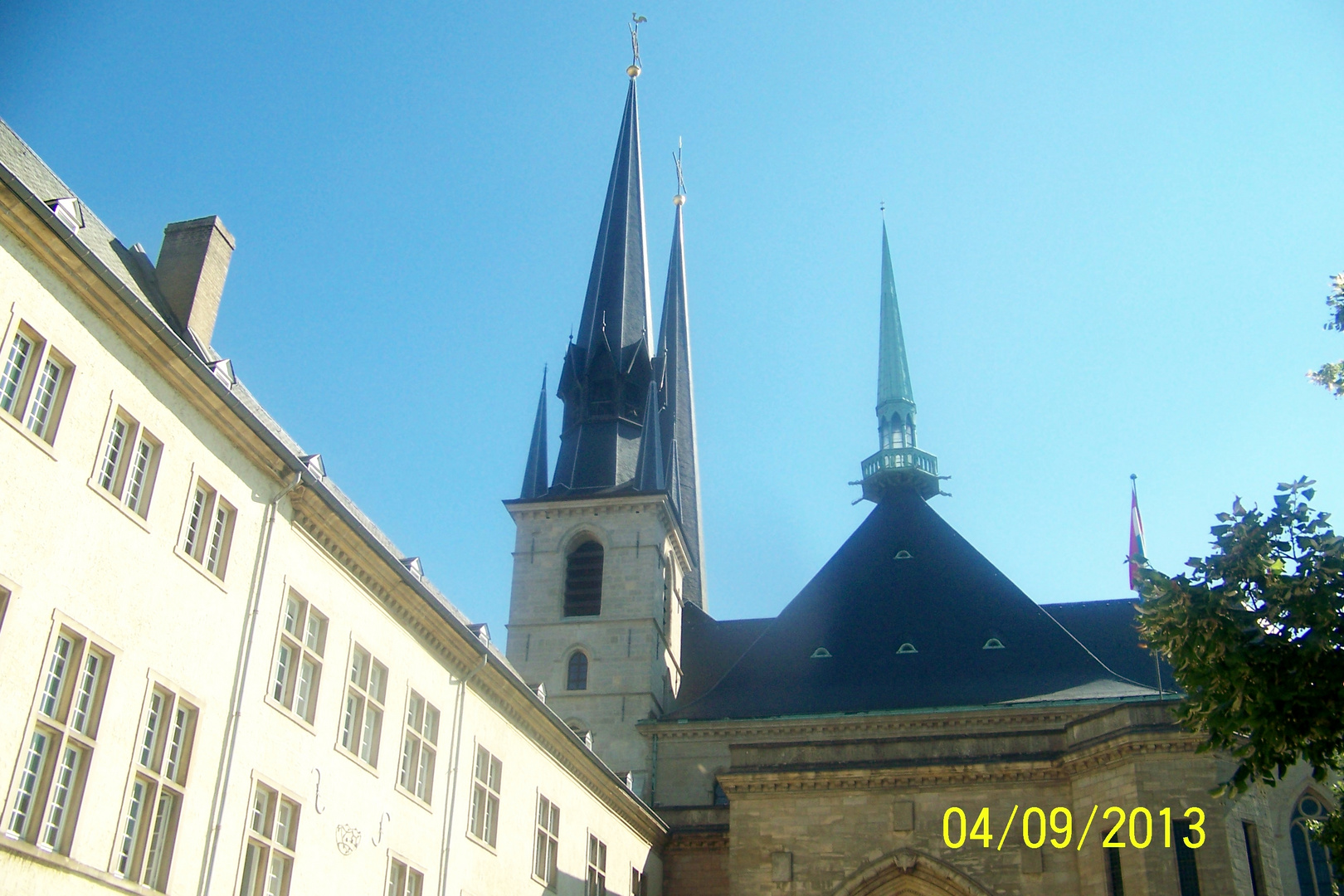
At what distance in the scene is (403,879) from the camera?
18203mm

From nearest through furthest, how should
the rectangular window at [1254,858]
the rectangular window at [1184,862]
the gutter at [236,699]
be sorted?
the gutter at [236,699] < the rectangular window at [1184,862] < the rectangular window at [1254,858]

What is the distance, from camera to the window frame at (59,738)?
11.5 metres

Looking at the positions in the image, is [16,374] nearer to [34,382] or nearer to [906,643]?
[34,382]

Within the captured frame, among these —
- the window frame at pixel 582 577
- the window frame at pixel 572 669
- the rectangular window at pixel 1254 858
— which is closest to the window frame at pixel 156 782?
the rectangular window at pixel 1254 858

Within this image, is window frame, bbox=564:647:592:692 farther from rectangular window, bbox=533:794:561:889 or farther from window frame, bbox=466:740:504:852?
window frame, bbox=466:740:504:852

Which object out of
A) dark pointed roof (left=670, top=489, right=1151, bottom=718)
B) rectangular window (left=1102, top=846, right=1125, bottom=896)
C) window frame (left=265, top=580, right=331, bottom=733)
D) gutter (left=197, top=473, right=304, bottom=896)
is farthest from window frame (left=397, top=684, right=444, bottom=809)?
dark pointed roof (left=670, top=489, right=1151, bottom=718)

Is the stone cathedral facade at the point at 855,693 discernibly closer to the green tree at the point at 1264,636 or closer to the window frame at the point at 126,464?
the green tree at the point at 1264,636

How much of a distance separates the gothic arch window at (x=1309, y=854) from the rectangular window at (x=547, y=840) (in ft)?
49.2

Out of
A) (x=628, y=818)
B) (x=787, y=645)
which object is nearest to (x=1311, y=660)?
(x=628, y=818)

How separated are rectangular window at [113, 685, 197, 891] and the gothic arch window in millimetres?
22041

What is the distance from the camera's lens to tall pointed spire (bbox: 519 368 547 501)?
4006cm

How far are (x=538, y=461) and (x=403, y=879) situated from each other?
23.2 m

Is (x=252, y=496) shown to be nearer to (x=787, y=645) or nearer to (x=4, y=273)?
(x=4, y=273)

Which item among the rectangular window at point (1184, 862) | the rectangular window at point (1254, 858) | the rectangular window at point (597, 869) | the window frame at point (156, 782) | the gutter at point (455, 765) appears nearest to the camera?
the window frame at point (156, 782)
